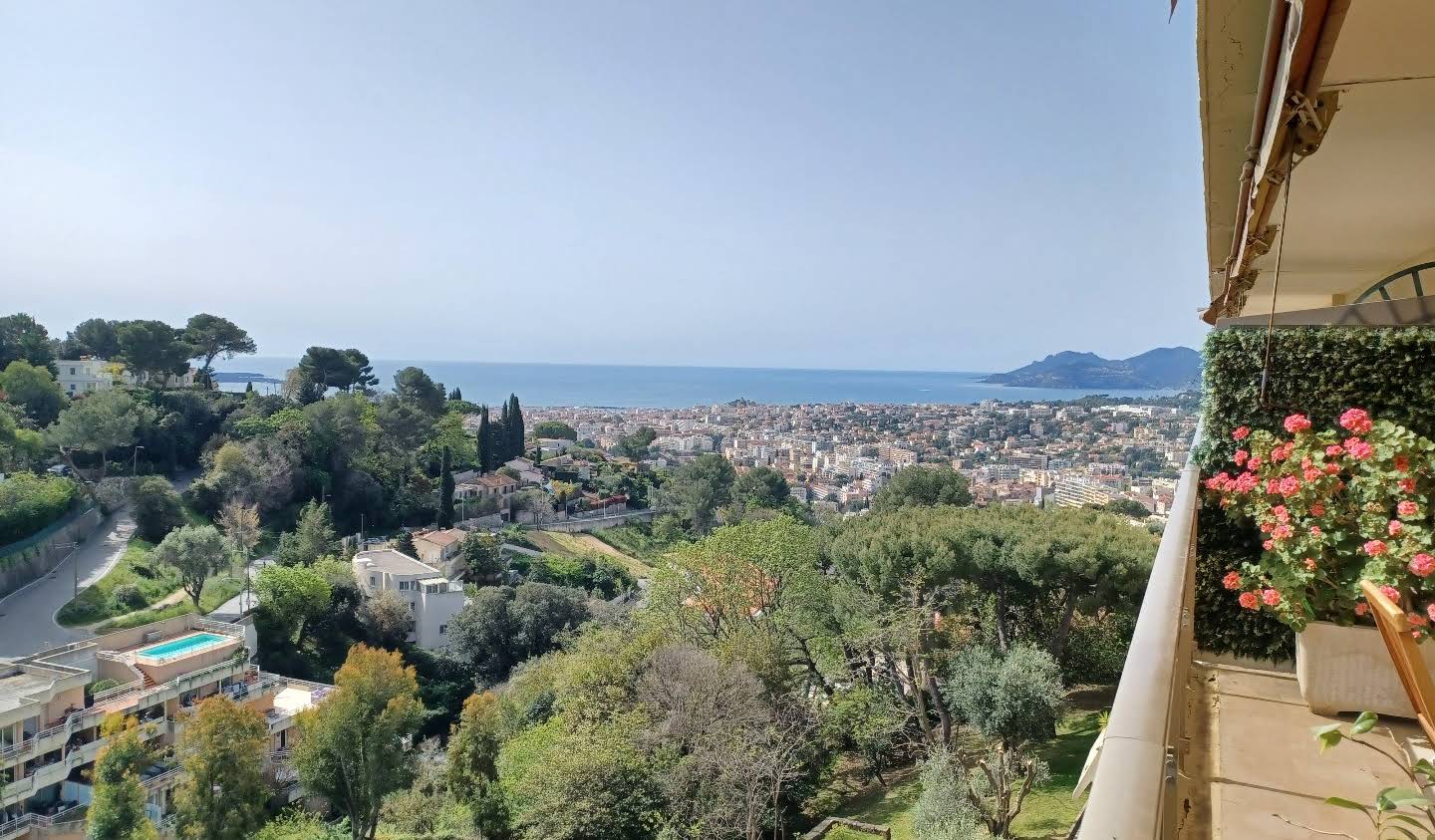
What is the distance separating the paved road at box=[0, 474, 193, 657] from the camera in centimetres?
1802

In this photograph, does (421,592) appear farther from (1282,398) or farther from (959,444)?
(959,444)

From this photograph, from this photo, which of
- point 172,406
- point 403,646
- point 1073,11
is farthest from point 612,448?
point 1073,11

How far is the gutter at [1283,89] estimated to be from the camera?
31.7 inches

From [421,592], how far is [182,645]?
19.7 feet

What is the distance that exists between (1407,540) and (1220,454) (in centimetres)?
101

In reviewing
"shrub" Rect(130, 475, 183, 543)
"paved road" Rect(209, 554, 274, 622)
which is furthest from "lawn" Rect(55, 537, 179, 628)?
"paved road" Rect(209, 554, 274, 622)

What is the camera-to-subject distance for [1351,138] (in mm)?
1528

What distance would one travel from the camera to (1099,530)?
9.73 m

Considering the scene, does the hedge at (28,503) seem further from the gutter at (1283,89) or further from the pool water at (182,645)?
the gutter at (1283,89)

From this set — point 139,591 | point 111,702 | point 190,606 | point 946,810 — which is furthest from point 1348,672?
point 139,591

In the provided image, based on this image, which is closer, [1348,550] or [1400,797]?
[1400,797]

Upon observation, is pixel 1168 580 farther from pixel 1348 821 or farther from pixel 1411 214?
pixel 1411 214

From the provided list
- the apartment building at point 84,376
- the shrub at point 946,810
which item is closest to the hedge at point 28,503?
the apartment building at point 84,376

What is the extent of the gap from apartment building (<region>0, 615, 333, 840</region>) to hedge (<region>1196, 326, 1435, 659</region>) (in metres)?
15.5
